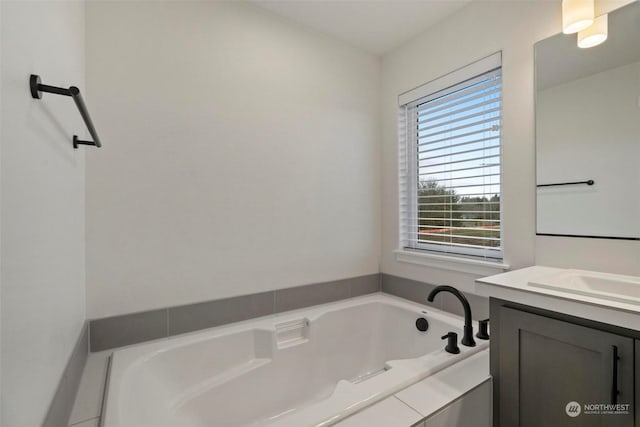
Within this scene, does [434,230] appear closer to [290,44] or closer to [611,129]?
[611,129]

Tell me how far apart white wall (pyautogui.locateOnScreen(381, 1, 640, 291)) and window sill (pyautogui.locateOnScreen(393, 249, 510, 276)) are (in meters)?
0.04

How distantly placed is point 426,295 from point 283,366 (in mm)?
1049

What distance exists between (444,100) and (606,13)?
82 centimetres

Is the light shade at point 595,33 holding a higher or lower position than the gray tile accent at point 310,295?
higher

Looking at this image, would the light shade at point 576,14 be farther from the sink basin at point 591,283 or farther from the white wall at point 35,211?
the white wall at point 35,211

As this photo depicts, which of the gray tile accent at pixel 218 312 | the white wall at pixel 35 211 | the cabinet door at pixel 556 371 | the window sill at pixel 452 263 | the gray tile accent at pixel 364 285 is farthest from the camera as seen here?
the gray tile accent at pixel 364 285

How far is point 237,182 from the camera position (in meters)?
1.70

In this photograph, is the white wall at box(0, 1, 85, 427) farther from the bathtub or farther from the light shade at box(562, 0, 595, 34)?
the light shade at box(562, 0, 595, 34)

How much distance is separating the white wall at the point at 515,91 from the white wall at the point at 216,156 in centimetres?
64

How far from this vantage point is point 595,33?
1.28 m

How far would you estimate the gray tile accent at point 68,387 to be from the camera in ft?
2.55

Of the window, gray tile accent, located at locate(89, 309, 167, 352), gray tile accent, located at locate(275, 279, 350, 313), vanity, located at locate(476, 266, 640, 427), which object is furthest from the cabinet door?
gray tile accent, located at locate(89, 309, 167, 352)

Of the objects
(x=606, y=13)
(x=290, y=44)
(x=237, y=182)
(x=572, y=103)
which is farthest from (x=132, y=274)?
(x=606, y=13)

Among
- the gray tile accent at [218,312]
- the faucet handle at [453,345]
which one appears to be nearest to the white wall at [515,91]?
the faucet handle at [453,345]
